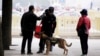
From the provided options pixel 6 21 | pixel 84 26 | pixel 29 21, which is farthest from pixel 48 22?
pixel 6 21

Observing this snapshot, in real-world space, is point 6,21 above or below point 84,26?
above

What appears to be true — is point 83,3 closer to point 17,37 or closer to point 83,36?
point 17,37

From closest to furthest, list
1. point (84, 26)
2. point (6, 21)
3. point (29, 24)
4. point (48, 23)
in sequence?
point (84, 26) < point (29, 24) < point (48, 23) < point (6, 21)

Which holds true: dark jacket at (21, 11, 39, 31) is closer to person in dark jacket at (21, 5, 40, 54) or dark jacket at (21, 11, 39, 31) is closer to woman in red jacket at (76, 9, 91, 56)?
person in dark jacket at (21, 5, 40, 54)

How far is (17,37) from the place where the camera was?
72.5ft

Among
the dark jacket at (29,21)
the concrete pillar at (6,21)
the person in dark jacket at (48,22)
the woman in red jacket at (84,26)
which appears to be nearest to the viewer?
the woman in red jacket at (84,26)

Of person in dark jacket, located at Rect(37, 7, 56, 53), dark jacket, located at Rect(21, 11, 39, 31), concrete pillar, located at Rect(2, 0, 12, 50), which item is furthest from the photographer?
concrete pillar, located at Rect(2, 0, 12, 50)

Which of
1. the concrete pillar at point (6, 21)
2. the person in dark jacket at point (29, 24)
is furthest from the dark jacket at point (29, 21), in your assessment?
the concrete pillar at point (6, 21)

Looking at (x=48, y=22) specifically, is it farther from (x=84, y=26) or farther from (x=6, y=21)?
(x=6, y=21)

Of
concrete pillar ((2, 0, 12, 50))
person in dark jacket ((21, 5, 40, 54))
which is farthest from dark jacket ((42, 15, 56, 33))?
concrete pillar ((2, 0, 12, 50))

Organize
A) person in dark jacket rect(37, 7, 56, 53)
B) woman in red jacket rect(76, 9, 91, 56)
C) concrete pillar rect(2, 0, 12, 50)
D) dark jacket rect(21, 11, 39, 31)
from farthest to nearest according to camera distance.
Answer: concrete pillar rect(2, 0, 12, 50)
person in dark jacket rect(37, 7, 56, 53)
dark jacket rect(21, 11, 39, 31)
woman in red jacket rect(76, 9, 91, 56)

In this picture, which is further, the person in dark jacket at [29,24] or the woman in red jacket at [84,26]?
the person in dark jacket at [29,24]

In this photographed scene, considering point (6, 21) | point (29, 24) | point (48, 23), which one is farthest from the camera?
point (6, 21)

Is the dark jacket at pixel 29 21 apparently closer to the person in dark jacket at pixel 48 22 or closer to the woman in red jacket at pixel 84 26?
the person in dark jacket at pixel 48 22
